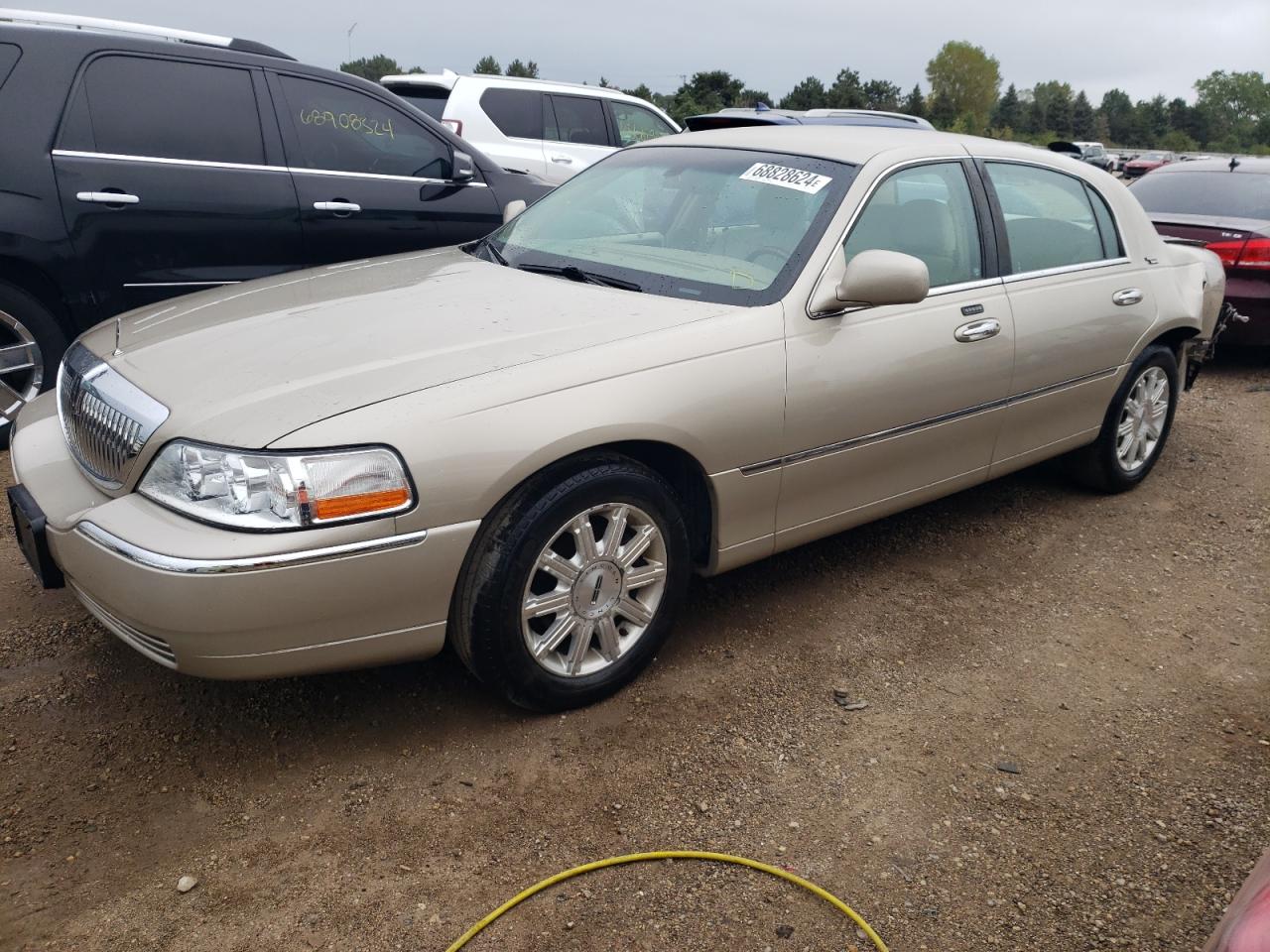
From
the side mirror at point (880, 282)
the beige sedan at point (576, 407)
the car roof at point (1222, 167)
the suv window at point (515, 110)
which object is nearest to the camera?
the beige sedan at point (576, 407)

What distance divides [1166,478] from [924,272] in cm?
286

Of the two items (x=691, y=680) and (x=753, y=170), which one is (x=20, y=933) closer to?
(x=691, y=680)

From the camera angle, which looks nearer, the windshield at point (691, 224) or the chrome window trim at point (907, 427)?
the chrome window trim at point (907, 427)

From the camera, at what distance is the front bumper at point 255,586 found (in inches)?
93.9

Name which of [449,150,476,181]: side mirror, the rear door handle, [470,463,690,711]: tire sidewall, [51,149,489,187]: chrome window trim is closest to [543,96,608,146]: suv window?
[51,149,489,187]: chrome window trim

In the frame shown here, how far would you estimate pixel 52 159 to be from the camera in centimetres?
458

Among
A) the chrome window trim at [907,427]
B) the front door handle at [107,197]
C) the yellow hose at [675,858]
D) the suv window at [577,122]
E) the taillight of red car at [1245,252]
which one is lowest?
the yellow hose at [675,858]

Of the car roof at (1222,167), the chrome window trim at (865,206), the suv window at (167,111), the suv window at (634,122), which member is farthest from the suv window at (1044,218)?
the suv window at (634,122)

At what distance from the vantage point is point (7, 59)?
4539mm

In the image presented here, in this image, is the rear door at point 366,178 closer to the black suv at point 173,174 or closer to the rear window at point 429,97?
the black suv at point 173,174

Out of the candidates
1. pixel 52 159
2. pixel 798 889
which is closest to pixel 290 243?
pixel 52 159

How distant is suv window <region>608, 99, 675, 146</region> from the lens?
10.2 metres

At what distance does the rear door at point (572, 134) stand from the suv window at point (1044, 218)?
18.5 ft

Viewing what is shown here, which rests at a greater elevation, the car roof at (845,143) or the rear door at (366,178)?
the car roof at (845,143)
